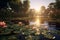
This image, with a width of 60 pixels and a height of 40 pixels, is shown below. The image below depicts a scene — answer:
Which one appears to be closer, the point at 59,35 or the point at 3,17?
the point at 59,35

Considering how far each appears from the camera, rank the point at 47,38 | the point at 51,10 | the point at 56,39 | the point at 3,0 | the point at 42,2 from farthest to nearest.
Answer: the point at 51,10
the point at 3,0
the point at 42,2
the point at 56,39
the point at 47,38

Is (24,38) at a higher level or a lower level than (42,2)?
lower

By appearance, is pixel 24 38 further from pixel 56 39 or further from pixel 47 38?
pixel 56 39

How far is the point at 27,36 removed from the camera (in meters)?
2.52

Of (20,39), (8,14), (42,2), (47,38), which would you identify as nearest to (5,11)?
(8,14)

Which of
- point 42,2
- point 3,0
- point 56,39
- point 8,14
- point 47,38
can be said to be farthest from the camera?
point 3,0

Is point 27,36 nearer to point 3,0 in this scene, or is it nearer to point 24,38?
point 24,38

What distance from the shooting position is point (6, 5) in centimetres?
518

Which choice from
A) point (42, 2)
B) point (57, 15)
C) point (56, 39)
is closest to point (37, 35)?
point (56, 39)

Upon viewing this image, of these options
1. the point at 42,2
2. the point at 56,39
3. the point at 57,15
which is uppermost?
the point at 42,2

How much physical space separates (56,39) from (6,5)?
312 centimetres

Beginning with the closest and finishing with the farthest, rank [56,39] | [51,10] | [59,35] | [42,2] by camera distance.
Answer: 1. [56,39]
2. [59,35]
3. [42,2]
4. [51,10]

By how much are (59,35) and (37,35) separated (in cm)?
60

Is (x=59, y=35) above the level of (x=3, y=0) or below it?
below
